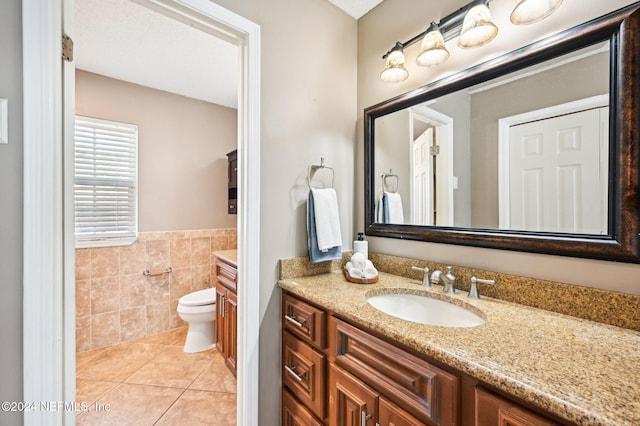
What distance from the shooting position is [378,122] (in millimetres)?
1607

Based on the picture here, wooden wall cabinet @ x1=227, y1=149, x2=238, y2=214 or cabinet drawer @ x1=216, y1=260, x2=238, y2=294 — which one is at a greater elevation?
wooden wall cabinet @ x1=227, y1=149, x2=238, y2=214

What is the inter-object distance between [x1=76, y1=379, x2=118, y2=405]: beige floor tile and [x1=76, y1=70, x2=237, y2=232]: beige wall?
1.28m

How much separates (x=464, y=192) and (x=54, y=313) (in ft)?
5.37

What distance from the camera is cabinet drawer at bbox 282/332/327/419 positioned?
110 cm

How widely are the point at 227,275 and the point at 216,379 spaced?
0.79m

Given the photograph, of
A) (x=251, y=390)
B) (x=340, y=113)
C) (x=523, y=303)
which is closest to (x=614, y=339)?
(x=523, y=303)

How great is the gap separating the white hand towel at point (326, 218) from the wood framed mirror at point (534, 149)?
34 cm

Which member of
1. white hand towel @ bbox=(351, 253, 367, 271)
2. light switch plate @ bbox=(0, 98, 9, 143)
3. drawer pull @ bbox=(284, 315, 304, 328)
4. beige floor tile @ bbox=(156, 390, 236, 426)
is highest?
light switch plate @ bbox=(0, 98, 9, 143)

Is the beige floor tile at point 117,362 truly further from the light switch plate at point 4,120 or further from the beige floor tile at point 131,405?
the light switch plate at point 4,120

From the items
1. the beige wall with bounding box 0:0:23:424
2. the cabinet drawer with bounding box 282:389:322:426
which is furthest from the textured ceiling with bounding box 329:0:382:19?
the cabinet drawer with bounding box 282:389:322:426

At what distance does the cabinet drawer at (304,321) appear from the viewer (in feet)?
3.62

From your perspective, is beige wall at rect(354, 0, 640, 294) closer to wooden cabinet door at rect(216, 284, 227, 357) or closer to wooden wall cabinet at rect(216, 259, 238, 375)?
wooden wall cabinet at rect(216, 259, 238, 375)

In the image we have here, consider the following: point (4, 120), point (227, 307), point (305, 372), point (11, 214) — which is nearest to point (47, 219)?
A: point (11, 214)

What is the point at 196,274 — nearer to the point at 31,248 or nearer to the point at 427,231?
the point at 31,248
